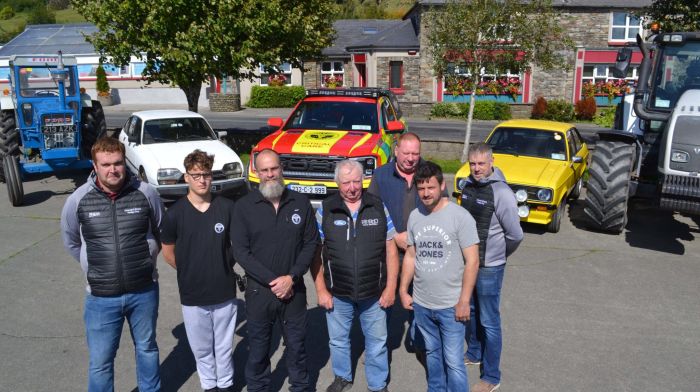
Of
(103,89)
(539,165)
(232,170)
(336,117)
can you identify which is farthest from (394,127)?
(103,89)

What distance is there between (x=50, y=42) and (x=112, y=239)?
4317cm

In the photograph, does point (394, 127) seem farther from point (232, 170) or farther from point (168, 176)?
point (168, 176)

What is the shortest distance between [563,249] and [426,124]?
17858 millimetres

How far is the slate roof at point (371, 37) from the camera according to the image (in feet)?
107

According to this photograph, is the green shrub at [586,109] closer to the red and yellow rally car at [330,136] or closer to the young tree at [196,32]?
the young tree at [196,32]

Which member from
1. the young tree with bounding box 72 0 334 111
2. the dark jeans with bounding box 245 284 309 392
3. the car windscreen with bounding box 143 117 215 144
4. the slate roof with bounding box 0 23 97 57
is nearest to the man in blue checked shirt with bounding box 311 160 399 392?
the dark jeans with bounding box 245 284 309 392

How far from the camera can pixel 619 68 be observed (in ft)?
28.1

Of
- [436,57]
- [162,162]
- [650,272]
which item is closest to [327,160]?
[162,162]

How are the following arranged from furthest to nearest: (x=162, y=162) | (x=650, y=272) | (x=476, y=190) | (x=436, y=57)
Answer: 1. (x=436, y=57)
2. (x=162, y=162)
3. (x=650, y=272)
4. (x=476, y=190)

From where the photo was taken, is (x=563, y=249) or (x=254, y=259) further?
(x=563, y=249)

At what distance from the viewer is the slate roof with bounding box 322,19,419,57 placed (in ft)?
107

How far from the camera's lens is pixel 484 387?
4.86 meters

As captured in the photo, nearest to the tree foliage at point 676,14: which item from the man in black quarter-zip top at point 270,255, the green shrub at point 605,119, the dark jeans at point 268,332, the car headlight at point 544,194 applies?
the car headlight at point 544,194

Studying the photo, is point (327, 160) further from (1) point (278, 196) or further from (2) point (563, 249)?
(1) point (278, 196)
